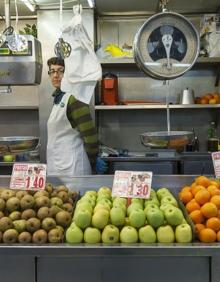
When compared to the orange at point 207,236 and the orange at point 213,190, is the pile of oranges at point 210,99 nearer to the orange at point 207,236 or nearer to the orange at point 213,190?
the orange at point 213,190

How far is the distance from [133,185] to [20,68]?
0.83 meters

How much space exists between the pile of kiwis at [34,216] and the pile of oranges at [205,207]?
55cm

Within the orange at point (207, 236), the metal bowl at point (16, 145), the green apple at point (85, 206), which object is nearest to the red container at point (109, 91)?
the metal bowl at point (16, 145)

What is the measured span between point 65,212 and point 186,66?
35.2 inches

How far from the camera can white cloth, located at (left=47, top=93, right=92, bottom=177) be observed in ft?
10.1

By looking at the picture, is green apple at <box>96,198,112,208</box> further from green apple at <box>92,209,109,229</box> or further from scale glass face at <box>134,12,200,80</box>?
scale glass face at <box>134,12,200,80</box>

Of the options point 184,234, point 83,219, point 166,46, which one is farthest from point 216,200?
point 166,46

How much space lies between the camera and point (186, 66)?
1.84m

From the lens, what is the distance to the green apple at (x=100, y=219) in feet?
5.09

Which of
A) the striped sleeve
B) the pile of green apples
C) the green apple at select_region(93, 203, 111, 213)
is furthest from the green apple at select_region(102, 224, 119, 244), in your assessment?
the striped sleeve

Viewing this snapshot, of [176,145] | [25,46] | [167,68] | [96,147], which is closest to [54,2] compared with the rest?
[96,147]

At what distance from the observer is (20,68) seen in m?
1.95

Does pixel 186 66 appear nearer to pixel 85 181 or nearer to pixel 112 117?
pixel 85 181

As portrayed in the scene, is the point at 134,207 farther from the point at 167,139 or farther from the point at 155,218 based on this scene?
the point at 167,139
